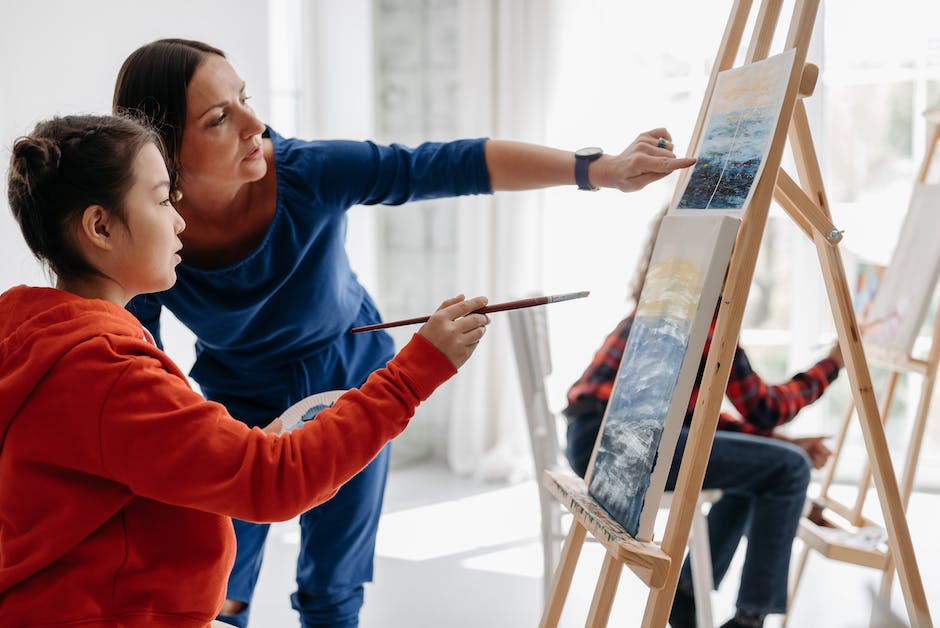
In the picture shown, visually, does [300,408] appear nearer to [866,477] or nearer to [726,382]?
[726,382]

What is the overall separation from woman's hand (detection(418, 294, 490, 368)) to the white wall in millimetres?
1321

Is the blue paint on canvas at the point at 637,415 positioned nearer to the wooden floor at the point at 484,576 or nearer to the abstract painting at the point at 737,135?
the abstract painting at the point at 737,135

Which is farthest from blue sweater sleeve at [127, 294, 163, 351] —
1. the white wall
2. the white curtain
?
the white curtain

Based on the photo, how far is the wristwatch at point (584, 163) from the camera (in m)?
1.49

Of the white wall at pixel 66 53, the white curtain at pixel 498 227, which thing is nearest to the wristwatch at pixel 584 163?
the white wall at pixel 66 53

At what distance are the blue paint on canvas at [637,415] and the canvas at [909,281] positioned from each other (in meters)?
0.92

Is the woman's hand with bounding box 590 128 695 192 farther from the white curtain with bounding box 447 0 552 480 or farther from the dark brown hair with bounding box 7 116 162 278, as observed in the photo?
the white curtain with bounding box 447 0 552 480

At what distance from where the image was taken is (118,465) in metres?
0.98

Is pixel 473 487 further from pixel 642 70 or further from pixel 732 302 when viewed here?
pixel 732 302

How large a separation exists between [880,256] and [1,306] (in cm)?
227

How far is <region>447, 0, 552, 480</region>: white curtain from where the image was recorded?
3.75m


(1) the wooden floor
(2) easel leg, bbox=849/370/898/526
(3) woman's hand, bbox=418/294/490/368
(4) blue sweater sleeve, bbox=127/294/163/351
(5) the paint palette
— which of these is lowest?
(1) the wooden floor

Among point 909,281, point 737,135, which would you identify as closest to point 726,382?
point 737,135

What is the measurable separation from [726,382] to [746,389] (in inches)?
32.9
